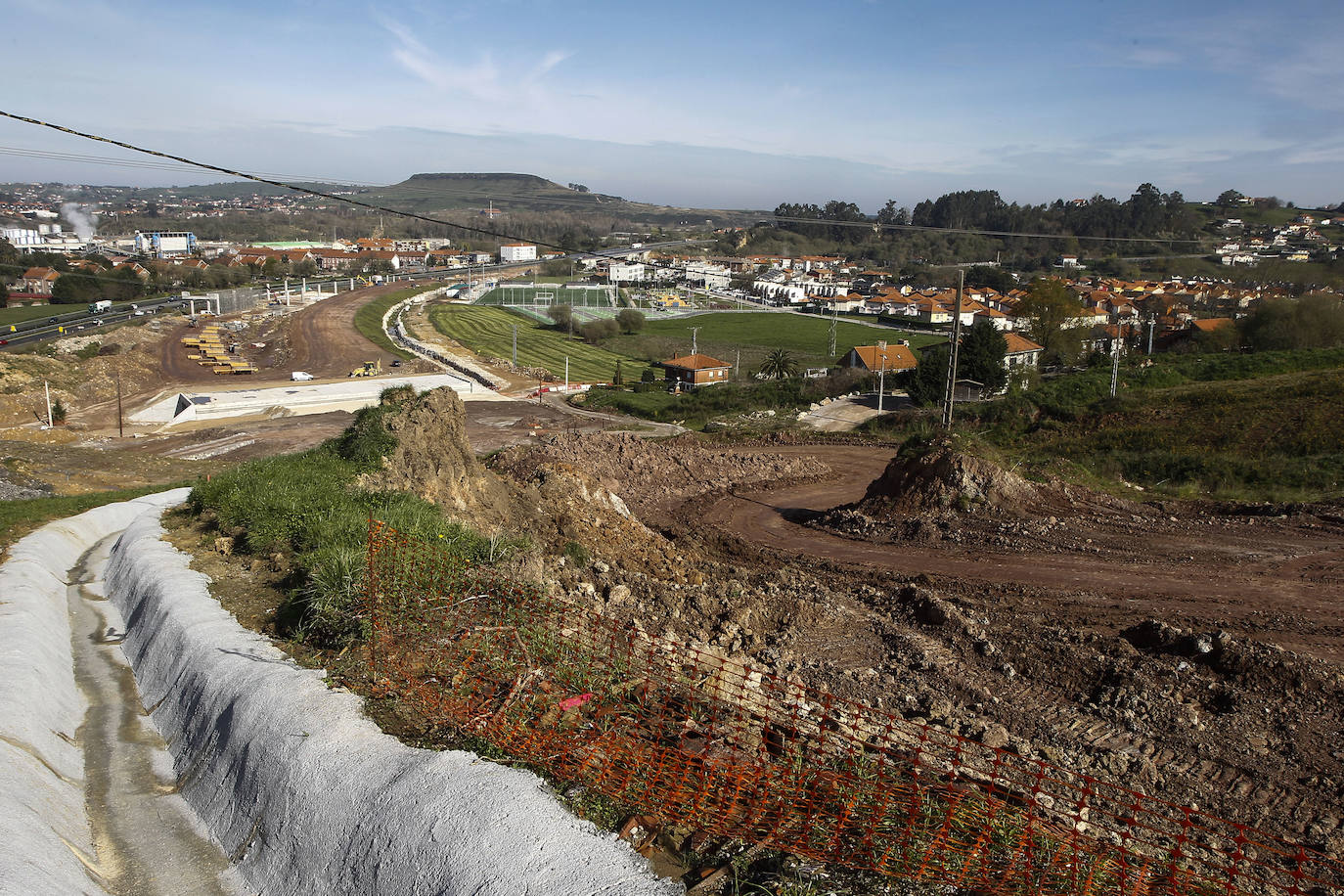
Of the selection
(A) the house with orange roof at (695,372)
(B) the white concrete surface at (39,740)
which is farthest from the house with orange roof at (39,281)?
(B) the white concrete surface at (39,740)

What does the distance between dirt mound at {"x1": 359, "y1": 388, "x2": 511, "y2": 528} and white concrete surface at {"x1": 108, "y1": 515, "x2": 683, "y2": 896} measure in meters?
4.72

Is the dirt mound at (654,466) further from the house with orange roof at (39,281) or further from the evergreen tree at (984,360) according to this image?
the house with orange roof at (39,281)

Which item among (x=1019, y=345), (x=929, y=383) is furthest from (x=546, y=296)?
(x=929, y=383)

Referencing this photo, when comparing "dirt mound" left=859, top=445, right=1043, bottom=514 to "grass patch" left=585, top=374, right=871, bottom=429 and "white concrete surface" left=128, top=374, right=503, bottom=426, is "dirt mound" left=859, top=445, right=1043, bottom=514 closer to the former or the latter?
"grass patch" left=585, top=374, right=871, bottom=429

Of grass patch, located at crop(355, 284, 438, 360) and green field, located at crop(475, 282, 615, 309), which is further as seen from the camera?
green field, located at crop(475, 282, 615, 309)

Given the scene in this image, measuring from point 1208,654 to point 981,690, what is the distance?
2.76 metres

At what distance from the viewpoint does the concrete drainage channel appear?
4.67m

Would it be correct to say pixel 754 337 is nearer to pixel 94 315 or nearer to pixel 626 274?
pixel 626 274

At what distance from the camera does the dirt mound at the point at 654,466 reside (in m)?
20.2

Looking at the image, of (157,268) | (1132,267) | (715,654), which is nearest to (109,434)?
(715,654)

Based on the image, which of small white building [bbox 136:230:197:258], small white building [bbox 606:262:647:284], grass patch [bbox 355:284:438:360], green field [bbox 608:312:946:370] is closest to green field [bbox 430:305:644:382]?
green field [bbox 608:312:946:370]

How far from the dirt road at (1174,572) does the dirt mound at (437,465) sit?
5.82m

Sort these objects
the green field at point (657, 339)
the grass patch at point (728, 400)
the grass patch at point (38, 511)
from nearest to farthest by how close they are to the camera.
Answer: the grass patch at point (38, 511) < the grass patch at point (728, 400) < the green field at point (657, 339)

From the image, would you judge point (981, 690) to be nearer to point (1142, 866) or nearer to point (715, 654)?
point (715, 654)
